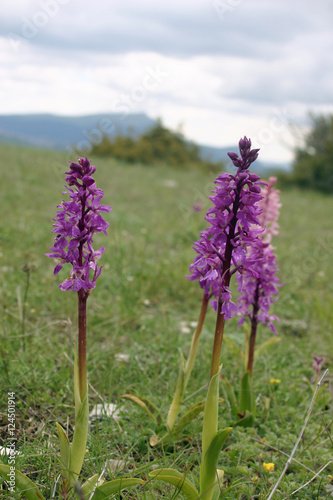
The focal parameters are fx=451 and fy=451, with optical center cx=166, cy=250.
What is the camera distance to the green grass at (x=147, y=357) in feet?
7.02

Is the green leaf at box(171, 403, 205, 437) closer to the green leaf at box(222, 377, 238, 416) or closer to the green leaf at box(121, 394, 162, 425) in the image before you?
the green leaf at box(121, 394, 162, 425)

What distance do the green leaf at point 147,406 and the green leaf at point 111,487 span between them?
0.58m

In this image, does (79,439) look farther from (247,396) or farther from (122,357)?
(122,357)

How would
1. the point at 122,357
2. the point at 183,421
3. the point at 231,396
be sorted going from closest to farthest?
the point at 183,421 < the point at 231,396 < the point at 122,357

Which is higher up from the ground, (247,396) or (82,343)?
(82,343)

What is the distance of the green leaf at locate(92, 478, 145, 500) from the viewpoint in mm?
1642

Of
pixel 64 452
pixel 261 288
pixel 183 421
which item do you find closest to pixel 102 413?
pixel 183 421

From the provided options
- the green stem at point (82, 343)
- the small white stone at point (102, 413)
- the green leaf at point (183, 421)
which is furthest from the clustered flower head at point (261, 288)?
the green stem at point (82, 343)

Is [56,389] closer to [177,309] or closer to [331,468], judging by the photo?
[331,468]

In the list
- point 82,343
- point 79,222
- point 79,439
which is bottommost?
point 79,439

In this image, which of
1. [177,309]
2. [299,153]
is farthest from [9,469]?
[299,153]

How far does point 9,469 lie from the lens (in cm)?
163

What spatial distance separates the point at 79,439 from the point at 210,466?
512 millimetres

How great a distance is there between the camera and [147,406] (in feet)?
8.13
